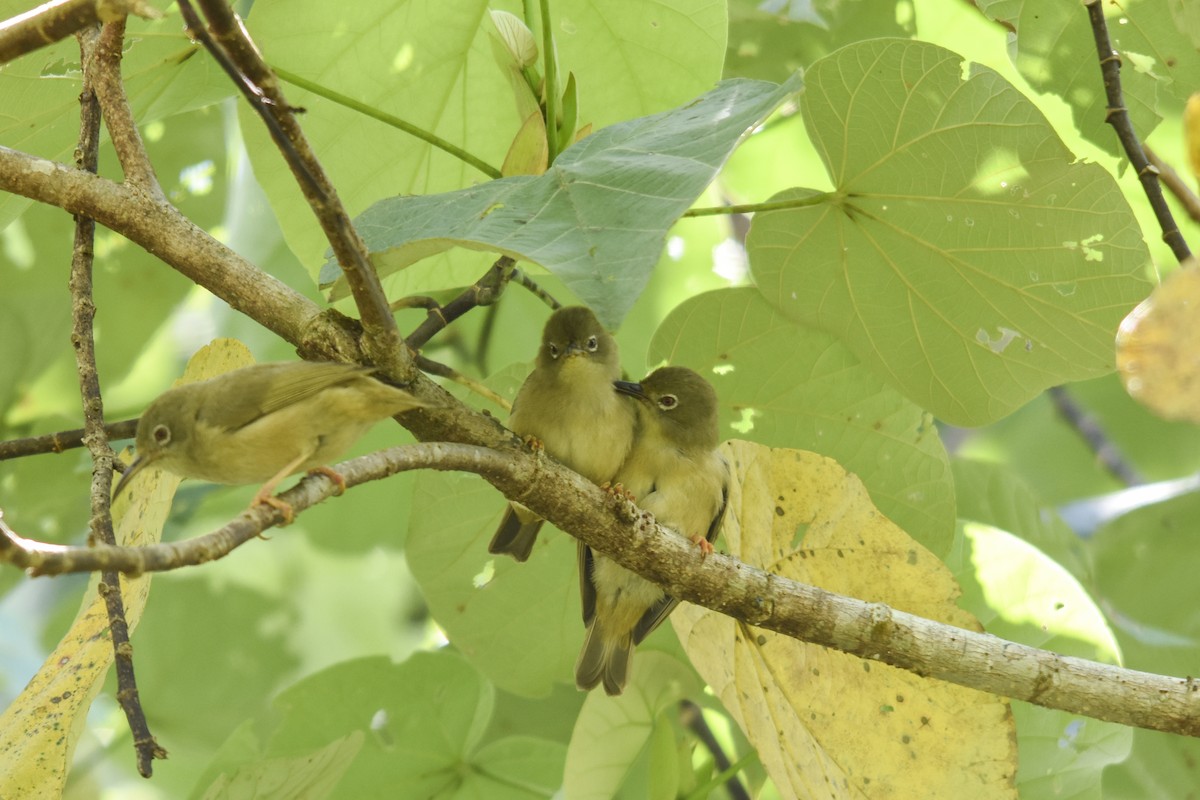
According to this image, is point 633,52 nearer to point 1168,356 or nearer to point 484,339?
point 484,339

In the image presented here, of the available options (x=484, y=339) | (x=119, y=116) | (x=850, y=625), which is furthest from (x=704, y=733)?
(x=119, y=116)

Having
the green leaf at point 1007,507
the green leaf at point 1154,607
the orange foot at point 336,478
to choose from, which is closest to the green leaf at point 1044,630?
the green leaf at point 1007,507

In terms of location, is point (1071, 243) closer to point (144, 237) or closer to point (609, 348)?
point (609, 348)

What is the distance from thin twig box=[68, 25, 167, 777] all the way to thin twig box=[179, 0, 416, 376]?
0.47m

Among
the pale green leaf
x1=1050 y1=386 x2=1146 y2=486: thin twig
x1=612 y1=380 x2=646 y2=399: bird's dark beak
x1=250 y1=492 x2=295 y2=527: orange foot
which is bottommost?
x1=1050 y1=386 x2=1146 y2=486: thin twig

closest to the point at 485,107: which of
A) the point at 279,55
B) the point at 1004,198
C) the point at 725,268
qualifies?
the point at 279,55

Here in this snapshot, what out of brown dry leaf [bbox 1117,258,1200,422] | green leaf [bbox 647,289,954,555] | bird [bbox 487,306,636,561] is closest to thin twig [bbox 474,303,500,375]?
bird [bbox 487,306,636,561]

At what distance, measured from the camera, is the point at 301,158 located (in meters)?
1.50

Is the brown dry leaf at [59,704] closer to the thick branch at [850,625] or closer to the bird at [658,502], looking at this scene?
the thick branch at [850,625]

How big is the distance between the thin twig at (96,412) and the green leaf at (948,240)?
4.69 ft

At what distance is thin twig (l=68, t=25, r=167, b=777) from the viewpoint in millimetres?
1632

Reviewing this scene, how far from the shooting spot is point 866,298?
9.27ft

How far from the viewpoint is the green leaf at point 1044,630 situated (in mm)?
2926

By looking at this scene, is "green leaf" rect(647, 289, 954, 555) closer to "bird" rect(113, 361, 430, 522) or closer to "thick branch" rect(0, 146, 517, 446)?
"thick branch" rect(0, 146, 517, 446)
